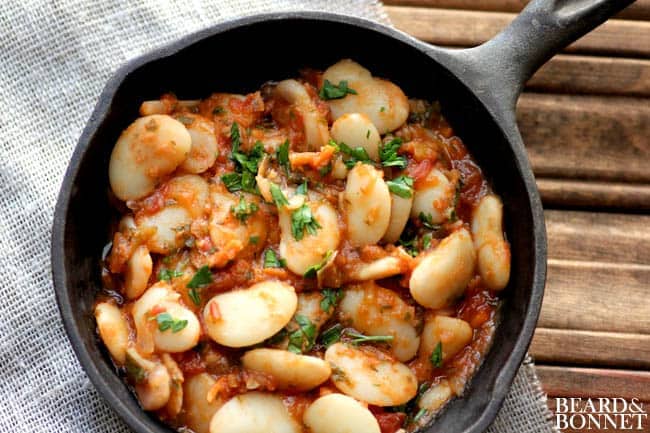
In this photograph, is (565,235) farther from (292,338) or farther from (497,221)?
(292,338)

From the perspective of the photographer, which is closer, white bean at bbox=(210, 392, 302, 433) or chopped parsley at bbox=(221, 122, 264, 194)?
white bean at bbox=(210, 392, 302, 433)

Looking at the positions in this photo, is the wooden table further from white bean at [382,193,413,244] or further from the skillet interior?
white bean at [382,193,413,244]

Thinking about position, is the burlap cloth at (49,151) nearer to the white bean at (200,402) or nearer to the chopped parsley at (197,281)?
the white bean at (200,402)

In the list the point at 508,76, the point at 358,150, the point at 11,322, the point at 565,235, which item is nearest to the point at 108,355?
the point at 11,322

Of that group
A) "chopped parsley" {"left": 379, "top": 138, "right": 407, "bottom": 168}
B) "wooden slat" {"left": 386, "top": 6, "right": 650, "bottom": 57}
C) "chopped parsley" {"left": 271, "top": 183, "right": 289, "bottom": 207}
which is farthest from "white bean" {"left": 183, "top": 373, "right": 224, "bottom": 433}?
"wooden slat" {"left": 386, "top": 6, "right": 650, "bottom": 57}

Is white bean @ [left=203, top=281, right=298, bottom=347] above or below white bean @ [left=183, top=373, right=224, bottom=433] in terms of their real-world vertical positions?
above

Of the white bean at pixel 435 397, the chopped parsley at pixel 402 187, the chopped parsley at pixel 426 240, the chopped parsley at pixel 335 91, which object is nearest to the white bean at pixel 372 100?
the chopped parsley at pixel 335 91
